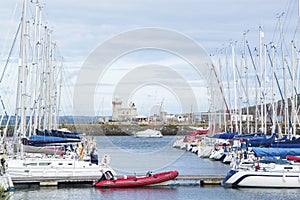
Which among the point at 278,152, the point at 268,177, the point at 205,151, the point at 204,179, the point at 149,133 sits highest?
the point at 149,133

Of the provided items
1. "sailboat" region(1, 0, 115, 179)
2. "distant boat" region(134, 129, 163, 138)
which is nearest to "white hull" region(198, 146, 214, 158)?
"sailboat" region(1, 0, 115, 179)

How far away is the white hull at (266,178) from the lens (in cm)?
4375

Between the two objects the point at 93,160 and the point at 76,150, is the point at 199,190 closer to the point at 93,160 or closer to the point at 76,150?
the point at 93,160

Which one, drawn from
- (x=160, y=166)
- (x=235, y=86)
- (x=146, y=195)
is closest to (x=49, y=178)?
(x=146, y=195)

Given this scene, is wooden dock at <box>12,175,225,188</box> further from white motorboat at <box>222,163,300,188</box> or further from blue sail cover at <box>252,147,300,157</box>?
blue sail cover at <box>252,147,300,157</box>

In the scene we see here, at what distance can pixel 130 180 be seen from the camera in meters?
44.9

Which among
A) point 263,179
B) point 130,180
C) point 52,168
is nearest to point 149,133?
point 52,168

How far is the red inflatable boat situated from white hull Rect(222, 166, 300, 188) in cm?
498

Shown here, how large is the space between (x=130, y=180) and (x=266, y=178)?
10.8 m

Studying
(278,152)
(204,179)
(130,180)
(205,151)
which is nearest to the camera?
(130,180)

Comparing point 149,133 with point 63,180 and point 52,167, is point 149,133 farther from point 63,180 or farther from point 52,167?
point 52,167

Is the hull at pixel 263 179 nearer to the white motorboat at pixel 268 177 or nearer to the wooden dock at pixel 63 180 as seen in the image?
the white motorboat at pixel 268 177

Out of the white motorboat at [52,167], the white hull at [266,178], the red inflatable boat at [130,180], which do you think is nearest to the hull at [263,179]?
the white hull at [266,178]

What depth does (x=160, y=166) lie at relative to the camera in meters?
73.6
